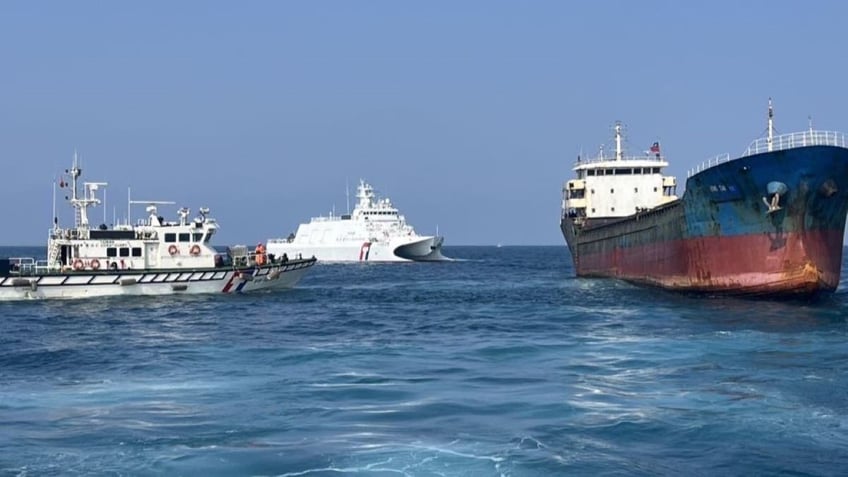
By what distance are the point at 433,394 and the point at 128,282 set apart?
28981 mm

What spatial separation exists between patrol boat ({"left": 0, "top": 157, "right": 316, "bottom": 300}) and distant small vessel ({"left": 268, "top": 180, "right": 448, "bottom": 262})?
62.3 metres

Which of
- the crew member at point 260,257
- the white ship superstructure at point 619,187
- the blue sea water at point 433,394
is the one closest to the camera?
the blue sea water at point 433,394

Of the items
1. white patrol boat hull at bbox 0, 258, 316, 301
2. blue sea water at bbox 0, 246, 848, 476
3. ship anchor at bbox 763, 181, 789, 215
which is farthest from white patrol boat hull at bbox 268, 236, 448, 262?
ship anchor at bbox 763, 181, 789, 215

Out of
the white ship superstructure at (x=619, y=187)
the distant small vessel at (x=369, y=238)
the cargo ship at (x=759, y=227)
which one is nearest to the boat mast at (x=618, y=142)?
the white ship superstructure at (x=619, y=187)

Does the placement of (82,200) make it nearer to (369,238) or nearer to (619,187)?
(619,187)

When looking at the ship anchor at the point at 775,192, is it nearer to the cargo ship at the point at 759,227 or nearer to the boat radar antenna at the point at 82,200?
the cargo ship at the point at 759,227

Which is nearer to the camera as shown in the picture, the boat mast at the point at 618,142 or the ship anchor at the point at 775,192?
the ship anchor at the point at 775,192

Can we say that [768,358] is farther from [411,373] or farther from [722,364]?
[411,373]

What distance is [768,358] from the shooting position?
2356 centimetres

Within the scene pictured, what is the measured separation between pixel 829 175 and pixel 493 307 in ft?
49.2

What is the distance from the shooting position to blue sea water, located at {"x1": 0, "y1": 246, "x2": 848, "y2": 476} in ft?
47.0

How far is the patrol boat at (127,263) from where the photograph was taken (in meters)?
43.6

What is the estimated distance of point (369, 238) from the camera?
365 feet

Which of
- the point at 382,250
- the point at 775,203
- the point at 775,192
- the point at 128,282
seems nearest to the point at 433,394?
the point at 775,203
